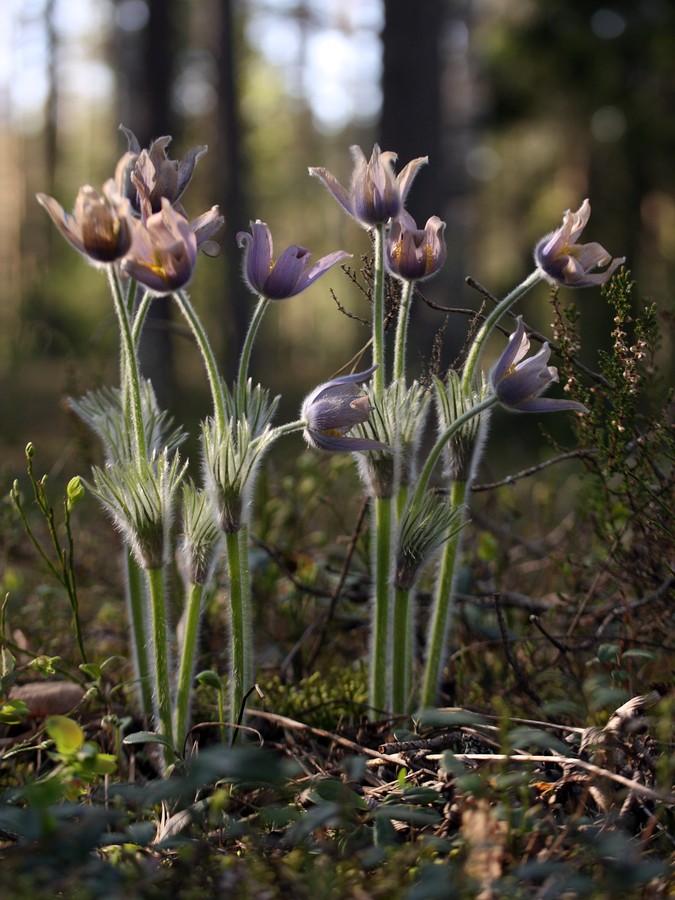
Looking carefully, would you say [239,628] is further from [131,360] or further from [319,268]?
[319,268]

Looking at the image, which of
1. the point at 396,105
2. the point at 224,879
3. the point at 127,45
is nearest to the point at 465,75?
the point at 127,45

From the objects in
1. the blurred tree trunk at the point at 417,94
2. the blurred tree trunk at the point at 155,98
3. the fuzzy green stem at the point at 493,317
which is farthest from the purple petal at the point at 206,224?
the blurred tree trunk at the point at 155,98

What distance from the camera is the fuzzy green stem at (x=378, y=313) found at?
1593 mm

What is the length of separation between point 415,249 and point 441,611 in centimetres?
71

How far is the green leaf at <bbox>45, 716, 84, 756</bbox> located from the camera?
114 cm

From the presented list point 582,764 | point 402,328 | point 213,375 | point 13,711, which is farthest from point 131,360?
point 582,764

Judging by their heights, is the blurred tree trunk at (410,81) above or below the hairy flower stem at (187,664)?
above

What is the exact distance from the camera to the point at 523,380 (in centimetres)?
149

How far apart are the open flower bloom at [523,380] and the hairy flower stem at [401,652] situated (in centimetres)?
43

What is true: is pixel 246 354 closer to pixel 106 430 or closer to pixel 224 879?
pixel 106 430

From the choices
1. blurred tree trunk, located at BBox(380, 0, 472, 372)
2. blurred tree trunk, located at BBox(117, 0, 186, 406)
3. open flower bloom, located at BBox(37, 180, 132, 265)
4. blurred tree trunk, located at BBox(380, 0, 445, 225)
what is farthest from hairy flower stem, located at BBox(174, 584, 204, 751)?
blurred tree trunk, located at BBox(117, 0, 186, 406)

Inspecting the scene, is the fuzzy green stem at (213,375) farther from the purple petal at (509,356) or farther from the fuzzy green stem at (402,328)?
the purple petal at (509,356)

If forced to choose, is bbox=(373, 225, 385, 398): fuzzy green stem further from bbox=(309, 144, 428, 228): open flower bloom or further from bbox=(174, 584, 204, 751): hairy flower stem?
bbox=(174, 584, 204, 751): hairy flower stem

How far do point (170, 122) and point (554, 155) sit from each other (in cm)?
468
